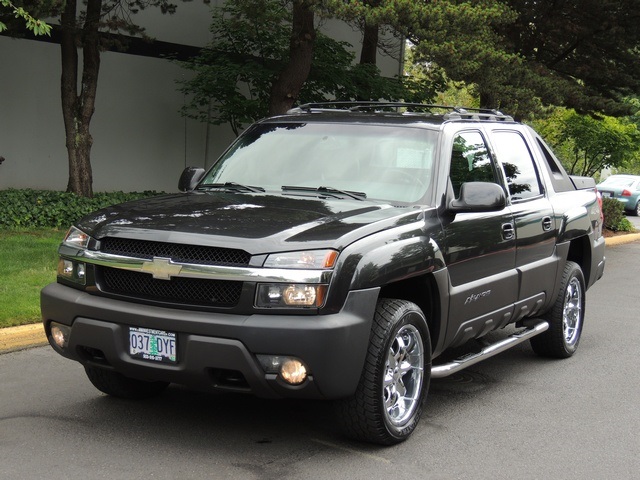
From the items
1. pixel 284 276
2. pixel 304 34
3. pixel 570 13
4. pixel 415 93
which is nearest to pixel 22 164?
pixel 304 34

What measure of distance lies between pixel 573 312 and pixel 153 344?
4.30 metres

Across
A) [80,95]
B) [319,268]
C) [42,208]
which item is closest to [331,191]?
[319,268]

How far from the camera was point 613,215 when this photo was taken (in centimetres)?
2084

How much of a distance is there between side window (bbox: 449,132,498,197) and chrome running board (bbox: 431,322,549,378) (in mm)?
1079

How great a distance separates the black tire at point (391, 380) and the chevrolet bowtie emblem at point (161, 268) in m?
1.10

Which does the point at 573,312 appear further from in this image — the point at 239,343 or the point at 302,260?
the point at 239,343

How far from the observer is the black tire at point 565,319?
747cm

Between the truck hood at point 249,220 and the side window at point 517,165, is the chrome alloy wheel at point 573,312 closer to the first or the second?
the side window at point 517,165

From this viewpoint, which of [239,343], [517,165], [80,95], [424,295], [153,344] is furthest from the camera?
[80,95]

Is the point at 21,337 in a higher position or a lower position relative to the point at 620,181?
higher

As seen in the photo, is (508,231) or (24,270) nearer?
(508,231)

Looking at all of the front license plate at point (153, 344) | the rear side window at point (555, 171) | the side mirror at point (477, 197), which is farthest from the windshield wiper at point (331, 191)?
the rear side window at point (555, 171)

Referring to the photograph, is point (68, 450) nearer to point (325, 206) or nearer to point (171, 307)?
point (171, 307)

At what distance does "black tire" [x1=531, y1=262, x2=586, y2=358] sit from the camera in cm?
747
